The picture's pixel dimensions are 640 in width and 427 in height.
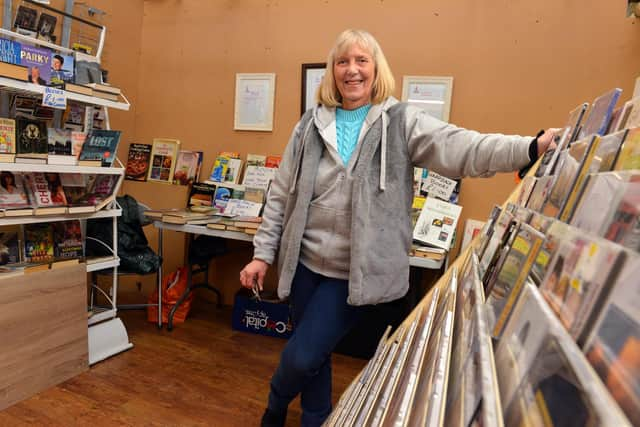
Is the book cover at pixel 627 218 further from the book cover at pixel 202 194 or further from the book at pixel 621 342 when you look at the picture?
the book cover at pixel 202 194

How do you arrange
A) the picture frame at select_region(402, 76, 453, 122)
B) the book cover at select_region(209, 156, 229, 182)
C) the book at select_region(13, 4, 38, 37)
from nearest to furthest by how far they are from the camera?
1. the book at select_region(13, 4, 38, 37)
2. the picture frame at select_region(402, 76, 453, 122)
3. the book cover at select_region(209, 156, 229, 182)

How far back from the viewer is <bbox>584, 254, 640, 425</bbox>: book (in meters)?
0.25

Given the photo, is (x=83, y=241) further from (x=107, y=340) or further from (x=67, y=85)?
(x=67, y=85)

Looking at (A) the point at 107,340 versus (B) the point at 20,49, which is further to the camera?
(A) the point at 107,340

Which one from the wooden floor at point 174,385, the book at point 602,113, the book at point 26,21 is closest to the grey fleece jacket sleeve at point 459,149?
the book at point 602,113

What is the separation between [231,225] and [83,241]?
0.85 meters

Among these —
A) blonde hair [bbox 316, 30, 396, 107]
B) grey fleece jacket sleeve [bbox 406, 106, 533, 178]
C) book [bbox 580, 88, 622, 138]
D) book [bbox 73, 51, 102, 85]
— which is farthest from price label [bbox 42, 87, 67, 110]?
book [bbox 580, 88, 622, 138]

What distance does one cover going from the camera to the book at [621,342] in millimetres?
246

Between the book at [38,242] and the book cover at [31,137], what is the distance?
0.42m

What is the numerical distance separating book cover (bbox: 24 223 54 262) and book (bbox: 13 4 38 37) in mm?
1202

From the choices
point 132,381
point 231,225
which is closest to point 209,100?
point 231,225

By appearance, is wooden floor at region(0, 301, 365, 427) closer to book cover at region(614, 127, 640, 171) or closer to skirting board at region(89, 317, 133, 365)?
skirting board at region(89, 317, 133, 365)

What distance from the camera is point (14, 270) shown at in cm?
197

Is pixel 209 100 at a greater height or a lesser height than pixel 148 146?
greater
